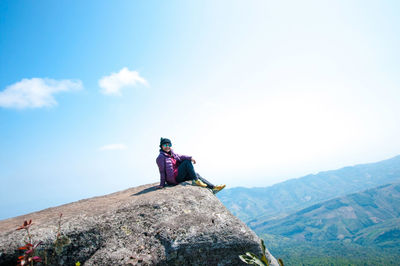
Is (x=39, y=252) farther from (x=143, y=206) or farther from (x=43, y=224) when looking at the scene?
(x=143, y=206)

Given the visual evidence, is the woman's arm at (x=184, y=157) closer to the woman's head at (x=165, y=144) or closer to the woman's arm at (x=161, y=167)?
the woman's head at (x=165, y=144)

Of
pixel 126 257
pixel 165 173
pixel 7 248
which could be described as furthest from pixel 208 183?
pixel 7 248

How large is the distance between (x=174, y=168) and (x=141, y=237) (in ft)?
15.9

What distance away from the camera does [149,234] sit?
7320mm

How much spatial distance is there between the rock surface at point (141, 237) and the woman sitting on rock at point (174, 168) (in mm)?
2749

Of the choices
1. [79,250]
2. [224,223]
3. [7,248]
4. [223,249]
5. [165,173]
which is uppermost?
[165,173]

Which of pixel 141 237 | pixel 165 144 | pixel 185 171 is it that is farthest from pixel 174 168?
pixel 141 237

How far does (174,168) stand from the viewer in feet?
38.7

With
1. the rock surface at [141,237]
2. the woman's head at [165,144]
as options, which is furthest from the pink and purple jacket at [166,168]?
the rock surface at [141,237]

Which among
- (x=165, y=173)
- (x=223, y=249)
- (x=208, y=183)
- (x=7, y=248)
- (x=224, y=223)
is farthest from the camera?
(x=208, y=183)

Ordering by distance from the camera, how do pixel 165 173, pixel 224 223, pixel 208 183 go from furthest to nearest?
pixel 208 183 < pixel 165 173 < pixel 224 223

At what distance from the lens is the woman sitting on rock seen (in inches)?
432

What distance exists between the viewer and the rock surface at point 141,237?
6.62 m

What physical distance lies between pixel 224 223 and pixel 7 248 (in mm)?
6799
